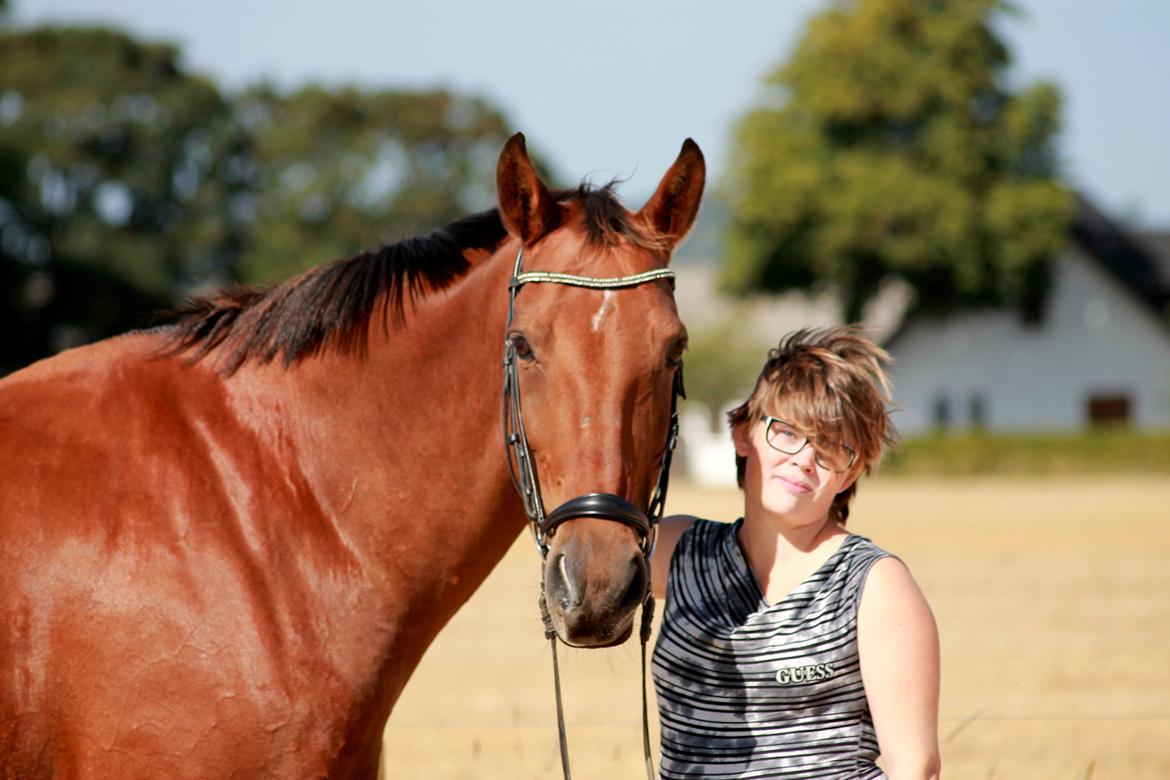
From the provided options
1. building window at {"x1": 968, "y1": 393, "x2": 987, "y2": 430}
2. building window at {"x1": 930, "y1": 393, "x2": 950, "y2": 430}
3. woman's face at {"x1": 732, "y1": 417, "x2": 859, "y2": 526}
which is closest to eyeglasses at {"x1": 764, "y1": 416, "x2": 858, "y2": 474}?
woman's face at {"x1": 732, "y1": 417, "x2": 859, "y2": 526}

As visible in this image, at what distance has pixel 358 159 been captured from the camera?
5972 cm

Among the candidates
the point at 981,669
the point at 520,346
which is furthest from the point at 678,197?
the point at 981,669

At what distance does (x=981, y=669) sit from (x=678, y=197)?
8.19m

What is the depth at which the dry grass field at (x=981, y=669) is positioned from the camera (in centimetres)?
622

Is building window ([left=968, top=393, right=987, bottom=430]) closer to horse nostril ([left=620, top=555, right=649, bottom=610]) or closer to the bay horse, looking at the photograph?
the bay horse

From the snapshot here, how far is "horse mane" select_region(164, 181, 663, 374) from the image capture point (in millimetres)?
3627

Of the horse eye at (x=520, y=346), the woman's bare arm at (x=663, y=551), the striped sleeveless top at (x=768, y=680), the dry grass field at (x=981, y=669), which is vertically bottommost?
the dry grass field at (x=981, y=669)

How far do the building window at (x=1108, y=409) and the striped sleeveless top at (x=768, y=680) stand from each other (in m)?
52.5

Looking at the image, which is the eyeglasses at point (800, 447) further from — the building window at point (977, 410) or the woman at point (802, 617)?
the building window at point (977, 410)

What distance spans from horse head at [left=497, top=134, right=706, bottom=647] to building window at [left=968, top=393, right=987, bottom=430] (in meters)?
51.8

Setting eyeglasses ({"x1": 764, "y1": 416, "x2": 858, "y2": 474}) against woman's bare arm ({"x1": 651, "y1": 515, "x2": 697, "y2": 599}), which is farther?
woman's bare arm ({"x1": 651, "y1": 515, "x2": 697, "y2": 599})

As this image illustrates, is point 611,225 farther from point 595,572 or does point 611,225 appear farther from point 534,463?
point 595,572

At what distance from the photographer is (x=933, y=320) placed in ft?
173

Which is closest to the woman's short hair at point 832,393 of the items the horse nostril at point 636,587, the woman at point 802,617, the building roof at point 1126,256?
the woman at point 802,617
